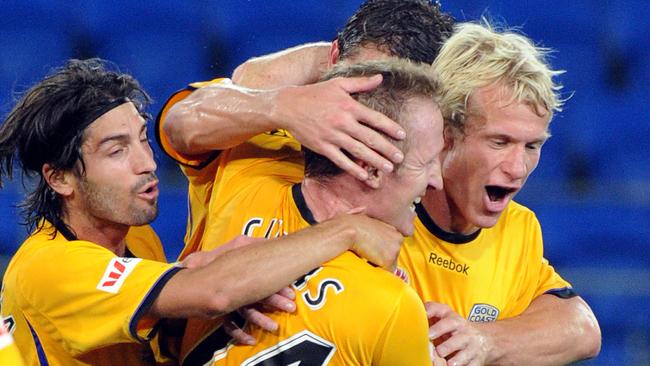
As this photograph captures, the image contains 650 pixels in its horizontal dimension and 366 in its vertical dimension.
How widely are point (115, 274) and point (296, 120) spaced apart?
45 cm

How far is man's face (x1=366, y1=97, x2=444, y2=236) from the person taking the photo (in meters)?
1.81

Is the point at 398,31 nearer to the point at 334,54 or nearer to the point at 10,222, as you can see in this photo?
the point at 334,54

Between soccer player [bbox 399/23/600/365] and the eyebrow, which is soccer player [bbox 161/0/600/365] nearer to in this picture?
soccer player [bbox 399/23/600/365]

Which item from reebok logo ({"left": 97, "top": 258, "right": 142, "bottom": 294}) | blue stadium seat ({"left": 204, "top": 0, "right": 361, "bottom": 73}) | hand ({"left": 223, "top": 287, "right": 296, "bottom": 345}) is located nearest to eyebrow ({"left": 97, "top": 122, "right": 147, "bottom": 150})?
reebok logo ({"left": 97, "top": 258, "right": 142, "bottom": 294})

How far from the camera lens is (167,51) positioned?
4152 mm

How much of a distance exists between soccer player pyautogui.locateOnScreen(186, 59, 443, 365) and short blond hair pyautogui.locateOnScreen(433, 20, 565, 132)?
0.39 m

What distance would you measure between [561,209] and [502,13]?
85 centimetres

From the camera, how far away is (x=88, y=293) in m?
1.91

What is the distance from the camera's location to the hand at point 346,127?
5.83 feet

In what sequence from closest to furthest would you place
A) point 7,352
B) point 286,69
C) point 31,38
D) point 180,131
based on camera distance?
point 7,352 → point 180,131 → point 286,69 → point 31,38

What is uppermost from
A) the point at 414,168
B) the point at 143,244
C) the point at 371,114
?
the point at 371,114

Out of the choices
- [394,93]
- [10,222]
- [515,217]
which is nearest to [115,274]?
[394,93]

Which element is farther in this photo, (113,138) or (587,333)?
(587,333)

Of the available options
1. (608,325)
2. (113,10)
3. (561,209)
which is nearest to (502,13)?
(561,209)
